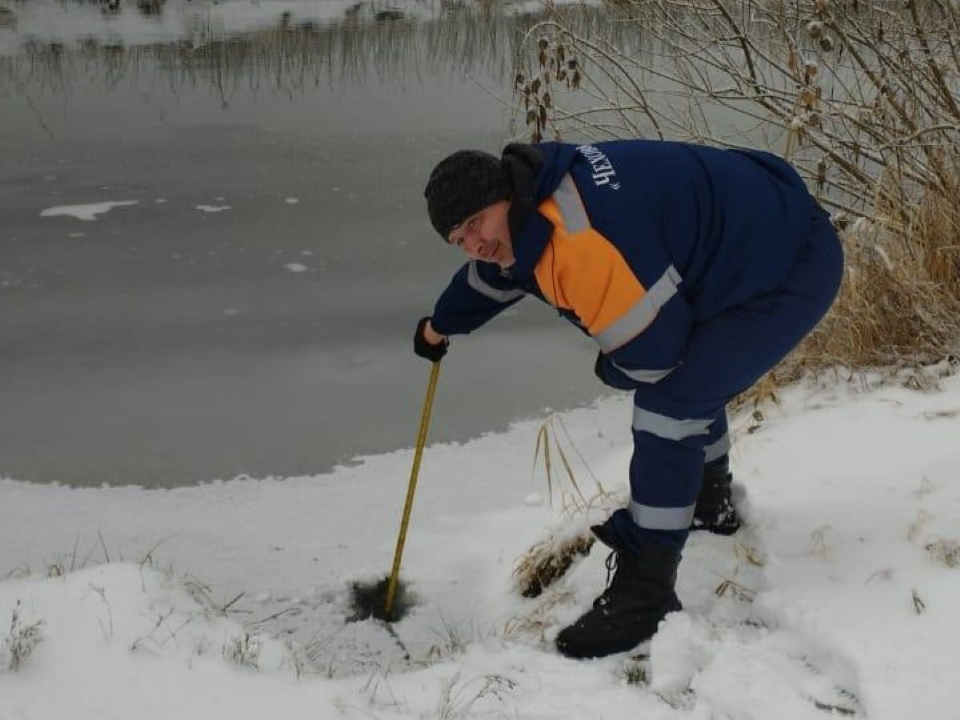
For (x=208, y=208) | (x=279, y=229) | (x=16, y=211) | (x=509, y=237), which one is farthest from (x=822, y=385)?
(x=16, y=211)

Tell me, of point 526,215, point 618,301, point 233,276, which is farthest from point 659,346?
point 233,276

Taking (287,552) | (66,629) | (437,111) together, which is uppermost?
(437,111)

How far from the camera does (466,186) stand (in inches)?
77.2

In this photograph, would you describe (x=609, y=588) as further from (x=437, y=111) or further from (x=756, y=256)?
(x=437, y=111)

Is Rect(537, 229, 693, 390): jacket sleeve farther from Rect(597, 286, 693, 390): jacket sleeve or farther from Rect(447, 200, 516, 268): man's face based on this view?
Rect(447, 200, 516, 268): man's face

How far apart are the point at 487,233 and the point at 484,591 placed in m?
1.34

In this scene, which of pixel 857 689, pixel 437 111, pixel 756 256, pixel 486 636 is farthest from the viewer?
pixel 437 111

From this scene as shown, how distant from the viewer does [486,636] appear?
264 cm

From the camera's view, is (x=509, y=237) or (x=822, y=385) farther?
(x=822, y=385)

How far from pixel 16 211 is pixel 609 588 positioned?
16.2 ft

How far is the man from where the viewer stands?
6.41 ft

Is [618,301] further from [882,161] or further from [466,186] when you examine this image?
[882,161]

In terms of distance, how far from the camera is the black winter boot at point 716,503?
2621mm

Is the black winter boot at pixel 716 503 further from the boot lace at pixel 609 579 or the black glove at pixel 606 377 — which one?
the black glove at pixel 606 377
